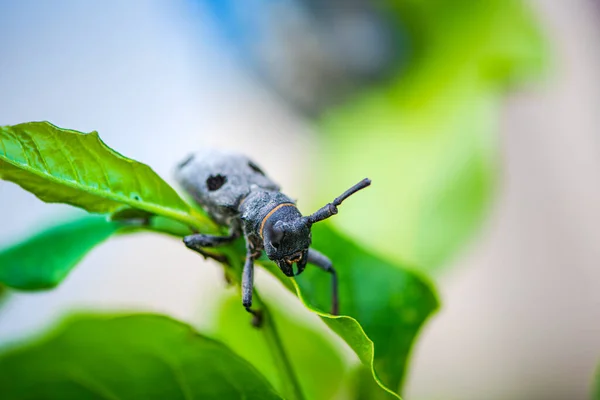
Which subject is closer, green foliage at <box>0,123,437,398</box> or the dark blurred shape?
green foliage at <box>0,123,437,398</box>

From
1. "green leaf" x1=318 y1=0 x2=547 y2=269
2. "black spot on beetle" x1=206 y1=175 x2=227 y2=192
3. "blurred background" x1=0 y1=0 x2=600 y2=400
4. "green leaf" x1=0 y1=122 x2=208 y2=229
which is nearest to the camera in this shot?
"green leaf" x1=0 y1=122 x2=208 y2=229

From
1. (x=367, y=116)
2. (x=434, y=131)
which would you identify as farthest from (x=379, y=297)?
(x=367, y=116)

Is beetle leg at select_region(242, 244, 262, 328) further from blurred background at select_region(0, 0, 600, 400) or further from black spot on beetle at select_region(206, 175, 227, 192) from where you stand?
blurred background at select_region(0, 0, 600, 400)

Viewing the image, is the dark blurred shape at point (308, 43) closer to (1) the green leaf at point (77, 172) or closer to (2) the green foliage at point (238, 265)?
(2) the green foliage at point (238, 265)


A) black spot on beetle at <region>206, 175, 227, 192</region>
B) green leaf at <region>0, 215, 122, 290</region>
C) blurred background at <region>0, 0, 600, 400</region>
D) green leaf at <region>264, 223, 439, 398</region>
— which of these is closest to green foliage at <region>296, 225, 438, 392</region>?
green leaf at <region>264, 223, 439, 398</region>

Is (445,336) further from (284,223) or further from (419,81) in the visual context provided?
(284,223)

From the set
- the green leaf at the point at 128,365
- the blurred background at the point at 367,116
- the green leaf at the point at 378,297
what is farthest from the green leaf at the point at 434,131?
the green leaf at the point at 128,365

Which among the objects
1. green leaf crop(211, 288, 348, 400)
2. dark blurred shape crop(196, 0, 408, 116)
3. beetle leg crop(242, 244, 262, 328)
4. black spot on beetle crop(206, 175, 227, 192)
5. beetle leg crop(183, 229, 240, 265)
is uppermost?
dark blurred shape crop(196, 0, 408, 116)
